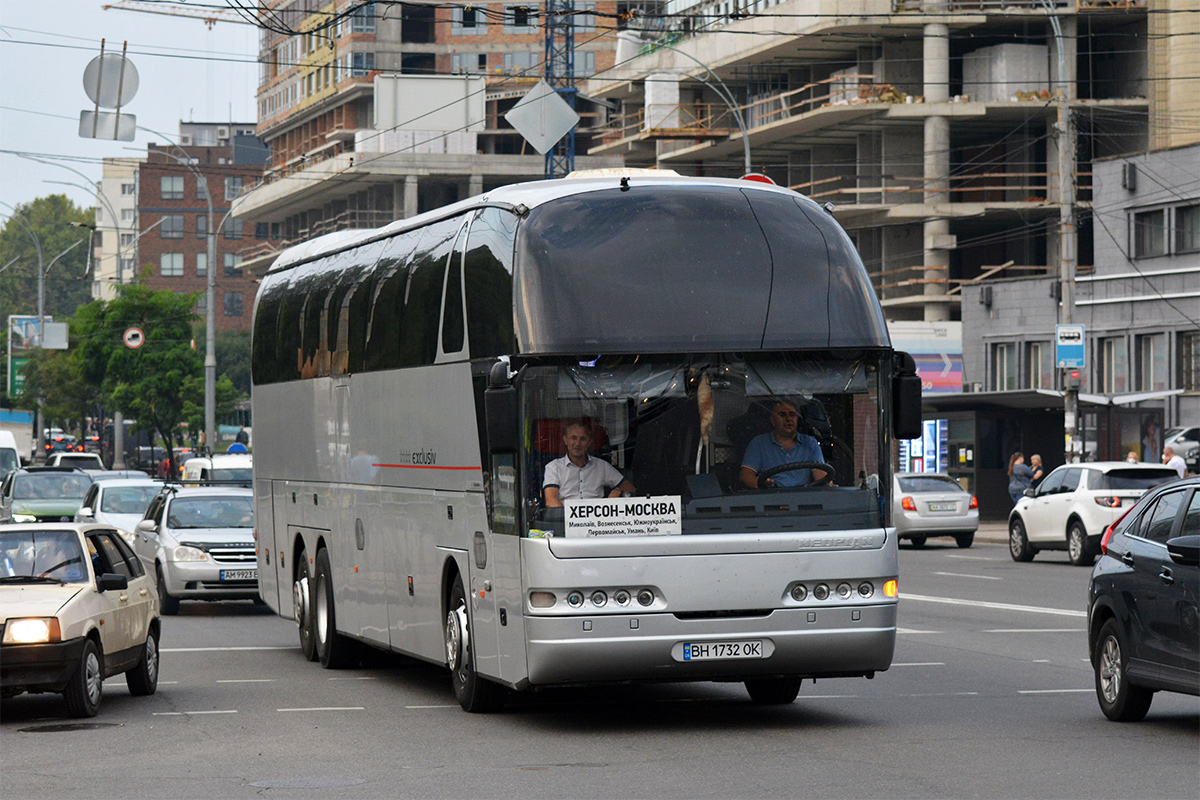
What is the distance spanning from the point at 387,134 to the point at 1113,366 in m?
50.8

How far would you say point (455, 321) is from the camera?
519 inches

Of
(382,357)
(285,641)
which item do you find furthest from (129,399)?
(382,357)

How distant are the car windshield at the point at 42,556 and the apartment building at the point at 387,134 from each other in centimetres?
7918

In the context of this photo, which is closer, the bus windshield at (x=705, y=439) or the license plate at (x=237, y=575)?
the bus windshield at (x=705, y=439)

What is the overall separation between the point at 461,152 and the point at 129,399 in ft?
103

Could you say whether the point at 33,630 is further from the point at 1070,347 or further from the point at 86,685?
the point at 1070,347

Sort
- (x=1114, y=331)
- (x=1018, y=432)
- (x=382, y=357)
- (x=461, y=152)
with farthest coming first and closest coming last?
(x=461, y=152), (x=1114, y=331), (x=1018, y=432), (x=382, y=357)

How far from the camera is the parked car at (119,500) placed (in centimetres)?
3080

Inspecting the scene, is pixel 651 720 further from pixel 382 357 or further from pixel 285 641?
Answer: pixel 285 641

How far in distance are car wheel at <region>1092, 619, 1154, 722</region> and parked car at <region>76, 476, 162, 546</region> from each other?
2095 centimetres

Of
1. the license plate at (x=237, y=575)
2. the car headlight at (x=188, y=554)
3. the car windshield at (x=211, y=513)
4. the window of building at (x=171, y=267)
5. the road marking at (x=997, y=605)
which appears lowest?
the road marking at (x=997, y=605)

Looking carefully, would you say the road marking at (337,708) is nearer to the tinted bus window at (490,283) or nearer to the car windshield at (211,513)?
the tinted bus window at (490,283)

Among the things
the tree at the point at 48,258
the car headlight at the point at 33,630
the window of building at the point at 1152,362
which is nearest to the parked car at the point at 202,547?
the car headlight at the point at 33,630

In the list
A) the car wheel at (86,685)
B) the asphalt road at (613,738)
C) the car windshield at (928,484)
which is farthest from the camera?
the car windshield at (928,484)
